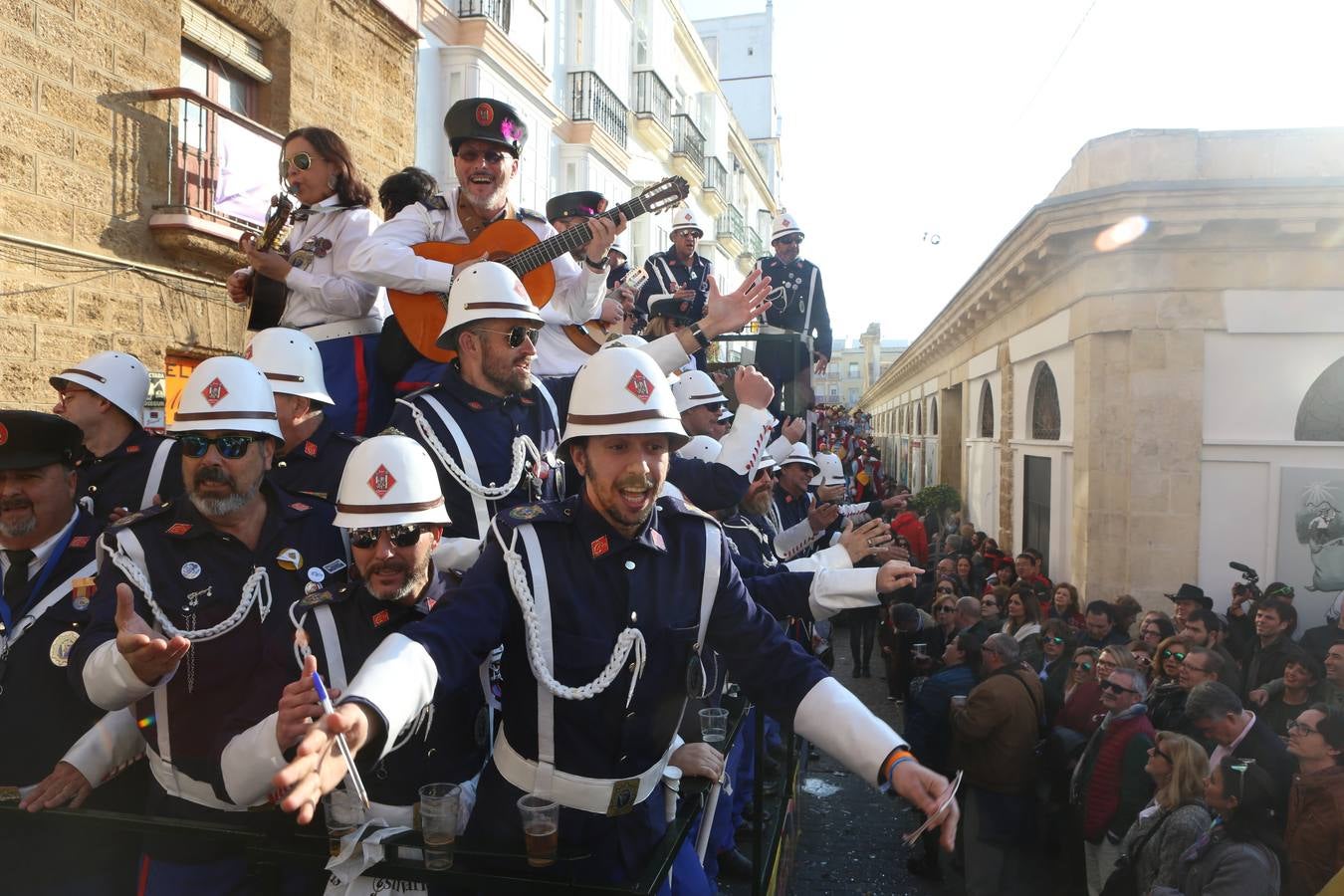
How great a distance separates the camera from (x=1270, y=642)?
23.2 feet

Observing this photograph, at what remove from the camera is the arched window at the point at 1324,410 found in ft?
32.3

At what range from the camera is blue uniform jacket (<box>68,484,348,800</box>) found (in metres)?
2.94

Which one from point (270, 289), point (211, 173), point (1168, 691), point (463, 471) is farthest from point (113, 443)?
point (1168, 691)

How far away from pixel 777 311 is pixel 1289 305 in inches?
230

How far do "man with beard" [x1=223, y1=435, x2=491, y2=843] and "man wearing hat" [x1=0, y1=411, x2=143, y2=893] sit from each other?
963 mm

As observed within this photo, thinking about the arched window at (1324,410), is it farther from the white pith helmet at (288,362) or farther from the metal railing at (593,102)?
the metal railing at (593,102)

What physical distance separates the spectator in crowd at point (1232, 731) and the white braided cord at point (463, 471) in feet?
13.5

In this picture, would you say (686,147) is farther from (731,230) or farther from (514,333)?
(514,333)

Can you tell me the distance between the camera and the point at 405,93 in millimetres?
12195

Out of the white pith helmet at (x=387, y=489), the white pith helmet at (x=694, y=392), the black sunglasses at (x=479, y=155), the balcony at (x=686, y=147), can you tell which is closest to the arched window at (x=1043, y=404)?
the white pith helmet at (x=694, y=392)

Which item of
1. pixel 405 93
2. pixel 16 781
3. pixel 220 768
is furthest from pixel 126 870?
pixel 405 93

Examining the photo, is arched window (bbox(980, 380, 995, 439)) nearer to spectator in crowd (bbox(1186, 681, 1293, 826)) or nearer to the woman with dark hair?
spectator in crowd (bbox(1186, 681, 1293, 826))

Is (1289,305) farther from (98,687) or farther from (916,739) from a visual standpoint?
(98,687)

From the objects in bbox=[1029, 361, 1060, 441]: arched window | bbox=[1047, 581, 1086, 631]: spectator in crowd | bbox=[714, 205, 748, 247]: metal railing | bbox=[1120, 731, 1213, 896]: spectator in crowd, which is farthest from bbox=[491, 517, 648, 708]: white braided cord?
bbox=[714, 205, 748, 247]: metal railing
